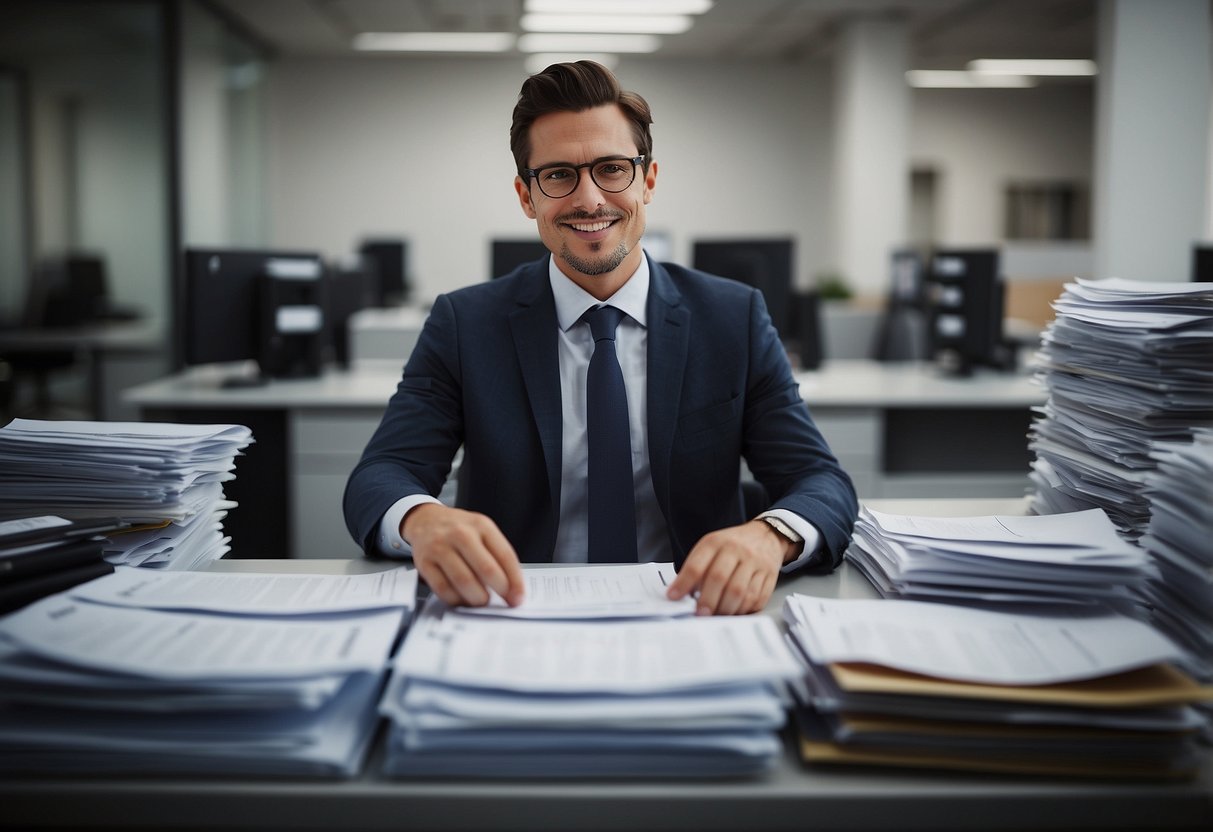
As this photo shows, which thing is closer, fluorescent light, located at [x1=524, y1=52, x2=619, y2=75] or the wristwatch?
the wristwatch

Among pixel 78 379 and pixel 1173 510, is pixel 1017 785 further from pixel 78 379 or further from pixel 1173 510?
pixel 78 379

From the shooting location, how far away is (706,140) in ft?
35.3

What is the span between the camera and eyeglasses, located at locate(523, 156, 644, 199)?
1.58 meters

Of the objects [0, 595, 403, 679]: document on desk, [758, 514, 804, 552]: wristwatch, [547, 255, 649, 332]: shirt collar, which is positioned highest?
[547, 255, 649, 332]: shirt collar

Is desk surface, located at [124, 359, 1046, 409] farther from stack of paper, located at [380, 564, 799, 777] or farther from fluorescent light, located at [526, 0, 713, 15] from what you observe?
fluorescent light, located at [526, 0, 713, 15]

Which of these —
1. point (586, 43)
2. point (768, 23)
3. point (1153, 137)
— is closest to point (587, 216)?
point (1153, 137)

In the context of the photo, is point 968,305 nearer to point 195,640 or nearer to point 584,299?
point 584,299

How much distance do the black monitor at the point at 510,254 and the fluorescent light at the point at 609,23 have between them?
233 inches

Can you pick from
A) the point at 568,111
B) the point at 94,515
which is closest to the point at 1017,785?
the point at 94,515

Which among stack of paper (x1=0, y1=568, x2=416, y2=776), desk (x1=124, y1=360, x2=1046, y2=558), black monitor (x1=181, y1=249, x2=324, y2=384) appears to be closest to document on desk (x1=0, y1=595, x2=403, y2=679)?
stack of paper (x1=0, y1=568, x2=416, y2=776)

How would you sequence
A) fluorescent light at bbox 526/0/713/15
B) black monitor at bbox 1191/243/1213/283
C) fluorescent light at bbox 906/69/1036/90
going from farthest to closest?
fluorescent light at bbox 906/69/1036/90 → fluorescent light at bbox 526/0/713/15 → black monitor at bbox 1191/243/1213/283

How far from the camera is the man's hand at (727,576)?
1010 mm

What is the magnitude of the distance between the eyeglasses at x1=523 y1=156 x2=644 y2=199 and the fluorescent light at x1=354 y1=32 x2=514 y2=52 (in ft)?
27.0

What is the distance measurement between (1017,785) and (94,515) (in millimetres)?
1018
